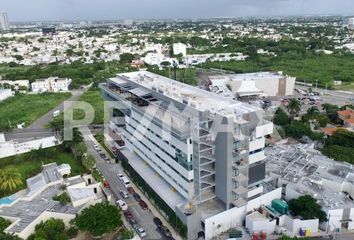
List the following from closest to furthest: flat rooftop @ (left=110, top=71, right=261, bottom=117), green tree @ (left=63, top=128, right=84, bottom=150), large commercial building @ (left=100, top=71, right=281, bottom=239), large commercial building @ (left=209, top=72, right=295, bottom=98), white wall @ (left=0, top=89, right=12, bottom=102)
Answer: large commercial building @ (left=100, top=71, right=281, bottom=239) < flat rooftop @ (left=110, top=71, right=261, bottom=117) < green tree @ (left=63, top=128, right=84, bottom=150) < large commercial building @ (left=209, top=72, right=295, bottom=98) < white wall @ (left=0, top=89, right=12, bottom=102)

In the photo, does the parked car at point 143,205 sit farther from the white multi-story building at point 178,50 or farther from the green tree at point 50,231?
the white multi-story building at point 178,50

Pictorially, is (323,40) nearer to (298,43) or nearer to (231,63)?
(298,43)

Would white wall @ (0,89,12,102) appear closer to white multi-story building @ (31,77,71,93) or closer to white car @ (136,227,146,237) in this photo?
white multi-story building @ (31,77,71,93)

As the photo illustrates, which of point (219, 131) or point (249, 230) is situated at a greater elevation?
point (219, 131)

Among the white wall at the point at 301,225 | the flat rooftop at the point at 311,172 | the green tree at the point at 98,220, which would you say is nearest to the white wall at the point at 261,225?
the white wall at the point at 301,225

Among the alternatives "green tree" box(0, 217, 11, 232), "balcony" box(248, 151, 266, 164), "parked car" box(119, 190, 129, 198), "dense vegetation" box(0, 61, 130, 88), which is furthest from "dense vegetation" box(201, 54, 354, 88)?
"green tree" box(0, 217, 11, 232)

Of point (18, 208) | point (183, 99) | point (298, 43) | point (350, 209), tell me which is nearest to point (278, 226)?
point (350, 209)
